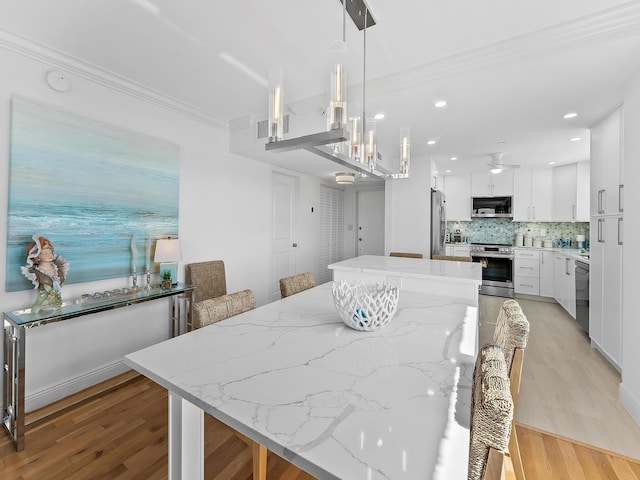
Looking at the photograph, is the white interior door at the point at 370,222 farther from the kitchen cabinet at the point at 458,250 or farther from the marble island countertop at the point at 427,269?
the marble island countertop at the point at 427,269

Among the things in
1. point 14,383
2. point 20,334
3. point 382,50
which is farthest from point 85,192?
point 382,50

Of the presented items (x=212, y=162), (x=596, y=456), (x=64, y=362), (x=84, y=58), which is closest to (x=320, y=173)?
(x=212, y=162)

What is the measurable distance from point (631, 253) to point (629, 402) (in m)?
1.04

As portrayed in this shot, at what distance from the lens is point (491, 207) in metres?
5.66

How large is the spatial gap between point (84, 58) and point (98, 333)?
2099 millimetres

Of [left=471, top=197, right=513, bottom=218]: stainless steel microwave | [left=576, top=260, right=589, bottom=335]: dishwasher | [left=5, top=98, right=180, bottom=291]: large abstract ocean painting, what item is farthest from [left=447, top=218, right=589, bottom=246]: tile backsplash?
[left=5, top=98, right=180, bottom=291]: large abstract ocean painting

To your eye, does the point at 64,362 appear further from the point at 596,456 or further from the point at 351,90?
the point at 596,456

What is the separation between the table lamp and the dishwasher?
431 centimetres

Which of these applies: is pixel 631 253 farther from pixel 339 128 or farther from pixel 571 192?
pixel 571 192

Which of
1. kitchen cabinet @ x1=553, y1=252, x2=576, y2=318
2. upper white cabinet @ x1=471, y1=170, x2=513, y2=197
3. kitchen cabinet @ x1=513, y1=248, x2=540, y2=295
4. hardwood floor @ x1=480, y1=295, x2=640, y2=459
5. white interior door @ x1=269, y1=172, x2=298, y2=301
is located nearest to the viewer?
hardwood floor @ x1=480, y1=295, x2=640, y2=459

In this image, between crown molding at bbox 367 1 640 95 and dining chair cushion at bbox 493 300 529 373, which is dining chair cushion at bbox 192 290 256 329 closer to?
dining chair cushion at bbox 493 300 529 373

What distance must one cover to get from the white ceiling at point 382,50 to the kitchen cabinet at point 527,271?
280 cm

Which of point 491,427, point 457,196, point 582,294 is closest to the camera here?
point 491,427

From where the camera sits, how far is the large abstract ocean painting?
1.96 metres
